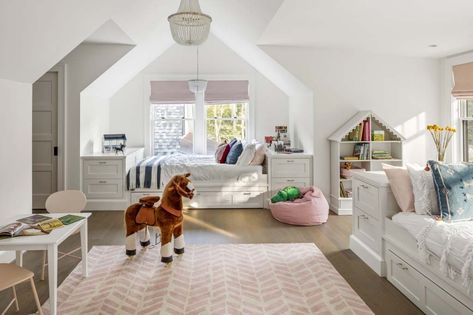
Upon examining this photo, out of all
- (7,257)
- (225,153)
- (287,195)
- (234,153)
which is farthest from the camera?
(225,153)

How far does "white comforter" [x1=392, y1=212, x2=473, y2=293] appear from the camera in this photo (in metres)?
1.91

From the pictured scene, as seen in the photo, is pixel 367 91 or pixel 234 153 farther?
pixel 234 153

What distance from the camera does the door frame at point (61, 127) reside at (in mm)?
5070

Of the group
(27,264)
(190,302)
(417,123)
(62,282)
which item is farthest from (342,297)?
(417,123)

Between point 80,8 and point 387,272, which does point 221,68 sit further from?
→ point 387,272

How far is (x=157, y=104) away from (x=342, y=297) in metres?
5.14

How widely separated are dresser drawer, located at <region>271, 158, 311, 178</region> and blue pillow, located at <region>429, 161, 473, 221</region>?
2.70 metres

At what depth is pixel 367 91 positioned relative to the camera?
511 centimetres

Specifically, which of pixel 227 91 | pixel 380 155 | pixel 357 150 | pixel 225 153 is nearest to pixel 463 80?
pixel 380 155

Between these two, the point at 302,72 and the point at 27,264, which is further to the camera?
the point at 302,72

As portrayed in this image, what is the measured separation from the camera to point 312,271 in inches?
117

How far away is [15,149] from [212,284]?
7.18ft

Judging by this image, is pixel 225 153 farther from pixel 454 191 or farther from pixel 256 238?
pixel 454 191

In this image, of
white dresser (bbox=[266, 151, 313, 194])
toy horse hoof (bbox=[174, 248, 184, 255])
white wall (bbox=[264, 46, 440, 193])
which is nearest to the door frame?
toy horse hoof (bbox=[174, 248, 184, 255])
